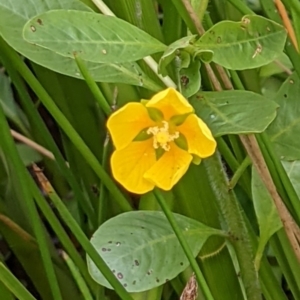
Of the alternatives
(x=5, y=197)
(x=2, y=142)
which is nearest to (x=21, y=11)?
(x=2, y=142)

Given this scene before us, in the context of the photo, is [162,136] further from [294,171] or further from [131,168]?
[294,171]

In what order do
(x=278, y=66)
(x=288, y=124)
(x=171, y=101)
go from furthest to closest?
(x=278, y=66)
(x=288, y=124)
(x=171, y=101)

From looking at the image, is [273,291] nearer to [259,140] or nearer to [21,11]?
[259,140]

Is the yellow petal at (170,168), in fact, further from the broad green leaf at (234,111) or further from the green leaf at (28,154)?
the green leaf at (28,154)

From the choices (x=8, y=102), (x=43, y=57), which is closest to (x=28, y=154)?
(x=8, y=102)

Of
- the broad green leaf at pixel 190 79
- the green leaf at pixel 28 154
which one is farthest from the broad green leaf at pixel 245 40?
the green leaf at pixel 28 154

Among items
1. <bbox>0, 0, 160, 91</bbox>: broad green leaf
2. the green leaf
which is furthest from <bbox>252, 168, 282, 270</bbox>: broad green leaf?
the green leaf
